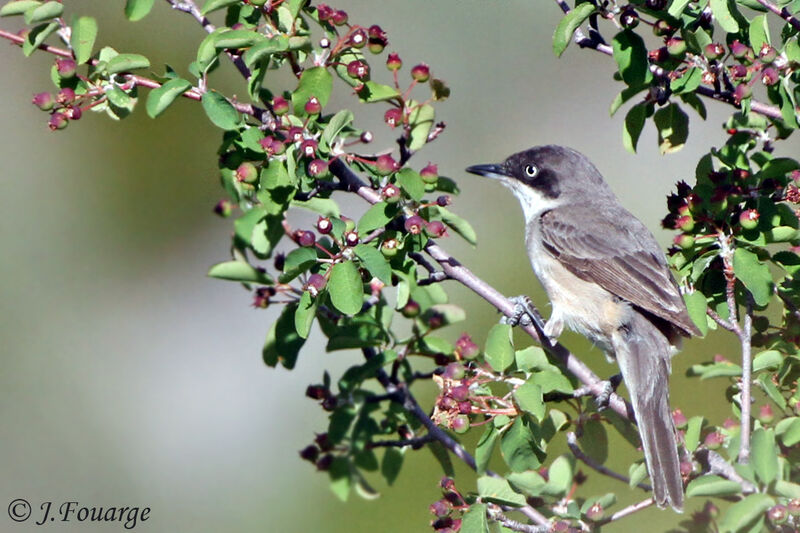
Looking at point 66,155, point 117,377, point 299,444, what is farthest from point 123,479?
point 66,155

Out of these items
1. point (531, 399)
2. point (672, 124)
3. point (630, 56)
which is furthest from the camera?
point (672, 124)

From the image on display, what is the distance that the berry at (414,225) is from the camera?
3309 millimetres

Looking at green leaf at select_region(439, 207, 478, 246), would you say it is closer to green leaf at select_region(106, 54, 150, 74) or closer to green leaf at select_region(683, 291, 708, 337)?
Result: green leaf at select_region(683, 291, 708, 337)

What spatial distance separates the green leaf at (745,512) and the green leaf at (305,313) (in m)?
1.46

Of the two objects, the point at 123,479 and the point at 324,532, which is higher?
the point at 324,532

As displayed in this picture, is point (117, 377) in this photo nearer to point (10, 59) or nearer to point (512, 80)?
point (10, 59)

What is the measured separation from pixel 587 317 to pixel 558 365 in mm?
1004

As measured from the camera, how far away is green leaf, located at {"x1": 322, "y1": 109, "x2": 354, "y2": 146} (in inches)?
133

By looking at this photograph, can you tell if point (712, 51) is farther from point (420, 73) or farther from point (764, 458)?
point (764, 458)

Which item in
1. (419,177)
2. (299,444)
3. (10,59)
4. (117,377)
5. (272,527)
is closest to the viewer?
(419,177)

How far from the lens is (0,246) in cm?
873

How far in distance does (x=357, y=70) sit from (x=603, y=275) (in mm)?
2006

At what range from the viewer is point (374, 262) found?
3281 millimetres

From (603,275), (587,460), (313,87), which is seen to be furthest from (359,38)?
(603,275)
